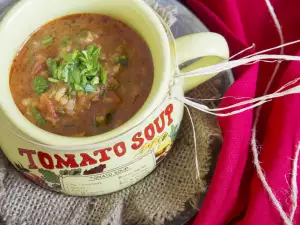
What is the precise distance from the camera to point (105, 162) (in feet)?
2.06

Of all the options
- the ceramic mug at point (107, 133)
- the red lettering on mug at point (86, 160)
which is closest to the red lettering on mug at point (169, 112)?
the ceramic mug at point (107, 133)

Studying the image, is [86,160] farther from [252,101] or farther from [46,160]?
[252,101]

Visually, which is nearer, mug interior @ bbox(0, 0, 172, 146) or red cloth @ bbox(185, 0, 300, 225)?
mug interior @ bbox(0, 0, 172, 146)

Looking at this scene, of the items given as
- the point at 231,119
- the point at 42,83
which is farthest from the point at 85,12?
the point at 231,119

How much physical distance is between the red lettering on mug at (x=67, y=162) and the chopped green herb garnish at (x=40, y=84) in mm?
78

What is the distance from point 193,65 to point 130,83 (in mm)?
101

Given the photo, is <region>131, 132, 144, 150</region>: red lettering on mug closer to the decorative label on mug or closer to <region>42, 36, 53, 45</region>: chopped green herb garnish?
the decorative label on mug

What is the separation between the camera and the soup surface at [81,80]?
622 millimetres

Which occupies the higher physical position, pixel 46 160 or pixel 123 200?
pixel 46 160

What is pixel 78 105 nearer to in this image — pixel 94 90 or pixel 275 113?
pixel 94 90

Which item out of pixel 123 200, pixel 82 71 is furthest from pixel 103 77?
pixel 123 200

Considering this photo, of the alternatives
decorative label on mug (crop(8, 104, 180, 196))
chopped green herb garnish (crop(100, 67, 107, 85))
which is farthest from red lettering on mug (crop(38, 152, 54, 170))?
chopped green herb garnish (crop(100, 67, 107, 85))

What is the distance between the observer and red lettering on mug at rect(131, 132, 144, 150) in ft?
2.02

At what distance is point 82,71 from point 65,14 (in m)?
0.11
